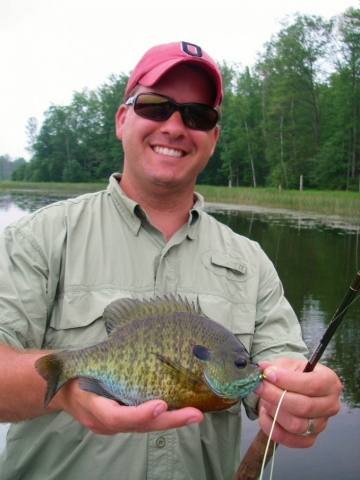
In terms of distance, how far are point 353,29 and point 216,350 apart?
40.9m

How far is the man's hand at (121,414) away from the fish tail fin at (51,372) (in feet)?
0.23

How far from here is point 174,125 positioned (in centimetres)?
250

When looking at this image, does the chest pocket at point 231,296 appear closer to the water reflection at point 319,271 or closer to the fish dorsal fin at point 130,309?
the fish dorsal fin at point 130,309

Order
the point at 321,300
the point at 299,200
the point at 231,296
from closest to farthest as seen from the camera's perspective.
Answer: the point at 231,296 < the point at 321,300 < the point at 299,200

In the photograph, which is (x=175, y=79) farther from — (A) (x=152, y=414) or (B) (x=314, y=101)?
(B) (x=314, y=101)

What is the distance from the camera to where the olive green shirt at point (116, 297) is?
2.07 meters

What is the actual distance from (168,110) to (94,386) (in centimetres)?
143

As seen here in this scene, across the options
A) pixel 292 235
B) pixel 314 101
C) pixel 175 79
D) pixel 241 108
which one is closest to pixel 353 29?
pixel 314 101

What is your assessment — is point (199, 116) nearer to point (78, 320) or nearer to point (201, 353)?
point (78, 320)

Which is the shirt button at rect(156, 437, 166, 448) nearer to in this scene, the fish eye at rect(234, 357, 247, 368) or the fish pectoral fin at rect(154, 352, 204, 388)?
the fish pectoral fin at rect(154, 352, 204, 388)

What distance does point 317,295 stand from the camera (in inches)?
359

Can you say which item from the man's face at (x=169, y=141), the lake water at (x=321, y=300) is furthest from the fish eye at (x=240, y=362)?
the lake water at (x=321, y=300)

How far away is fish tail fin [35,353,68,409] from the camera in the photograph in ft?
5.64

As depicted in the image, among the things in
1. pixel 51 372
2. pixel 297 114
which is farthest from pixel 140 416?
pixel 297 114
